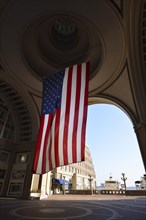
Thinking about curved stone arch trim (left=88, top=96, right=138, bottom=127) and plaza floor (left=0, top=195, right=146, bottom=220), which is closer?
plaza floor (left=0, top=195, right=146, bottom=220)

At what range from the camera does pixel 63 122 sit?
902 cm

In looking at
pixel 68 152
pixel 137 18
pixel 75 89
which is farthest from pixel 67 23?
pixel 68 152

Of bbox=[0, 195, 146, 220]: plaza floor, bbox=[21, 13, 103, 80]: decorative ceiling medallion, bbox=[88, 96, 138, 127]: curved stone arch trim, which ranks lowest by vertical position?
bbox=[0, 195, 146, 220]: plaza floor

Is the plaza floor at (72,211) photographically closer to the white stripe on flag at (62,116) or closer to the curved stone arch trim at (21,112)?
the white stripe on flag at (62,116)

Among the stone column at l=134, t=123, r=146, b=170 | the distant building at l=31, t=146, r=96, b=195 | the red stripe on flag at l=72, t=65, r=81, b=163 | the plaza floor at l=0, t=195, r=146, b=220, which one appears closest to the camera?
the plaza floor at l=0, t=195, r=146, b=220

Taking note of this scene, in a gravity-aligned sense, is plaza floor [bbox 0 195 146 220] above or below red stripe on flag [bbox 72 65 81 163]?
below

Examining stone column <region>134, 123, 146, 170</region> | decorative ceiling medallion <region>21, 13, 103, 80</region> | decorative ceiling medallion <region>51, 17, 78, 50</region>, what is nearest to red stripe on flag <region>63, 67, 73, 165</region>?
decorative ceiling medallion <region>21, 13, 103, 80</region>

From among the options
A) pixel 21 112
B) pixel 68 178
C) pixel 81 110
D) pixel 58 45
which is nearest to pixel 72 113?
pixel 81 110

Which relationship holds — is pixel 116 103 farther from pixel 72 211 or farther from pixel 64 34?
pixel 72 211

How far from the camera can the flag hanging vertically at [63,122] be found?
8277 millimetres

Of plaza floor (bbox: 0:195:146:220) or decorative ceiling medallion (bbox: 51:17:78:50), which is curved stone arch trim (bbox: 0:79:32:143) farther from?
plaza floor (bbox: 0:195:146:220)

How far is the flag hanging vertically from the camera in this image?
8.28m

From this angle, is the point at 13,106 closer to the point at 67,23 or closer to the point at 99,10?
the point at 67,23

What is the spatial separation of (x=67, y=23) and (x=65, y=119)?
12193 mm
